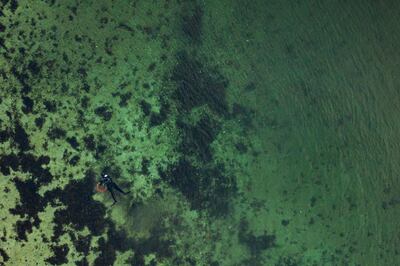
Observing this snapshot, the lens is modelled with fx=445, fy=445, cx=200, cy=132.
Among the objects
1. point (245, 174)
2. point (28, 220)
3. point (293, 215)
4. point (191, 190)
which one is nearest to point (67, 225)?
point (28, 220)

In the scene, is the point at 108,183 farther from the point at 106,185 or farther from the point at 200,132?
the point at 200,132

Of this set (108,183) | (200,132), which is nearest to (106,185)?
→ (108,183)

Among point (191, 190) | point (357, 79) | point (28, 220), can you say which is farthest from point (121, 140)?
point (357, 79)

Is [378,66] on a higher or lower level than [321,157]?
higher

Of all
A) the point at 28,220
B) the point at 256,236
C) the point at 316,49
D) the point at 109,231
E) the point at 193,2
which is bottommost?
the point at 256,236

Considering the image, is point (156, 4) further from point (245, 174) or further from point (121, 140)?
point (245, 174)

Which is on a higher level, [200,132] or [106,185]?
[200,132]

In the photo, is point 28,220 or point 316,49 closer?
point 28,220
